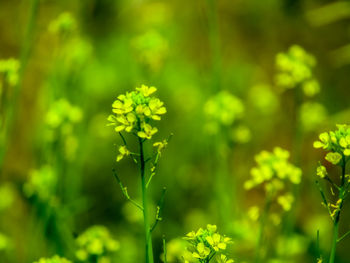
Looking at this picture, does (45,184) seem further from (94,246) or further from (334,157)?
(334,157)

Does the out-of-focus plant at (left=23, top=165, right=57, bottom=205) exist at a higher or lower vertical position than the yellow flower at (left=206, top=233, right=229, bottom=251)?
higher

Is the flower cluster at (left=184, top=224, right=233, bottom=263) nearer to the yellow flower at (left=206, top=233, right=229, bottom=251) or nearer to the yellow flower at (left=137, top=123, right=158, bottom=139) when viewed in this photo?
the yellow flower at (left=206, top=233, right=229, bottom=251)

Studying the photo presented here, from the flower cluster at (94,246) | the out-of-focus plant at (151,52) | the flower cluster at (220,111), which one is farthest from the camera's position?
the out-of-focus plant at (151,52)

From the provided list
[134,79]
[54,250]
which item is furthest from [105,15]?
[54,250]

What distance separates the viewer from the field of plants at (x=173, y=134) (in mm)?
1566

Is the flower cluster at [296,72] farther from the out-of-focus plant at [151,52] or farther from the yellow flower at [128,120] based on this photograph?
the yellow flower at [128,120]

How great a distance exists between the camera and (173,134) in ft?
8.01

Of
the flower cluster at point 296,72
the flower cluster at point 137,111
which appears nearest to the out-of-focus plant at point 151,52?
the flower cluster at point 296,72

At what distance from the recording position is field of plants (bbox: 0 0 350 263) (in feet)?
5.14

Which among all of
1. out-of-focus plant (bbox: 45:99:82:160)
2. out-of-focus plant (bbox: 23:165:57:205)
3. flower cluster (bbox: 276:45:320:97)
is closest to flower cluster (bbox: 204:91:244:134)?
flower cluster (bbox: 276:45:320:97)

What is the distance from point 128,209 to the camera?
2.64 m

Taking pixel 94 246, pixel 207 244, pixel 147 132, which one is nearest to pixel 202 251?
pixel 207 244

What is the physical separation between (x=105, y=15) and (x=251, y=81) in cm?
113

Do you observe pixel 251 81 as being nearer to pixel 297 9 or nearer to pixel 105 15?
pixel 297 9
